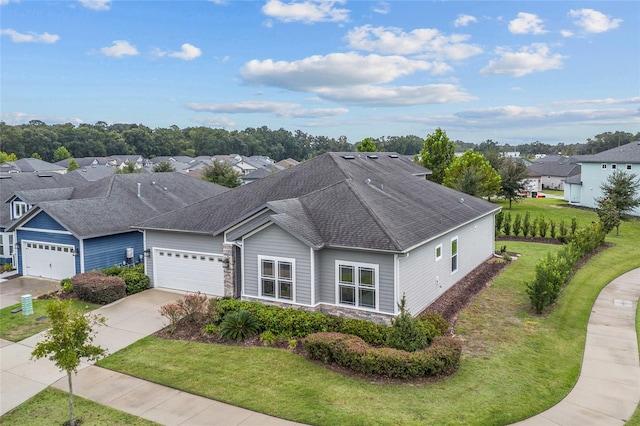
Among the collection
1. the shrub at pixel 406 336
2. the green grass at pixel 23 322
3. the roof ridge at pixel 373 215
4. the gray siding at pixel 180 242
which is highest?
the roof ridge at pixel 373 215

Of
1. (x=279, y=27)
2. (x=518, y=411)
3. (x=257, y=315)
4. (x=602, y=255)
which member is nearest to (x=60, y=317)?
(x=257, y=315)

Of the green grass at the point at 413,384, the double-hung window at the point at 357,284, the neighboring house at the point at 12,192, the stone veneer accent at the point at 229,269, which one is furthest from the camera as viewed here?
the neighboring house at the point at 12,192

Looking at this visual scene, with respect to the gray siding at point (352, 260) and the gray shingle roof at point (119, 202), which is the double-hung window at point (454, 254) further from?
the gray shingle roof at point (119, 202)

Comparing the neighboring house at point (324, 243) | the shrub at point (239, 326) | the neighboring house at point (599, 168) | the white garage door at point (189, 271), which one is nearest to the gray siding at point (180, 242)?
the neighboring house at point (324, 243)

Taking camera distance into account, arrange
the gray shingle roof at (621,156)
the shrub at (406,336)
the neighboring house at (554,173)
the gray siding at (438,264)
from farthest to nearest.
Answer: the neighboring house at (554,173) → the gray shingle roof at (621,156) → the gray siding at (438,264) → the shrub at (406,336)

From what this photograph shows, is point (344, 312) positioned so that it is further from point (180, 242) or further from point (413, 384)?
point (180, 242)

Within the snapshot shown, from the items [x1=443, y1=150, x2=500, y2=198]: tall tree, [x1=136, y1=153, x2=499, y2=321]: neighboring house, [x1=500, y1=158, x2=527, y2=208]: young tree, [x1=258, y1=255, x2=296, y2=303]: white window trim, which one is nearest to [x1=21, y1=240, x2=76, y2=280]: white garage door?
[x1=136, y1=153, x2=499, y2=321]: neighboring house

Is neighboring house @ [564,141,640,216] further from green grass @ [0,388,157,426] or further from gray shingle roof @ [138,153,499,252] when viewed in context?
green grass @ [0,388,157,426]
